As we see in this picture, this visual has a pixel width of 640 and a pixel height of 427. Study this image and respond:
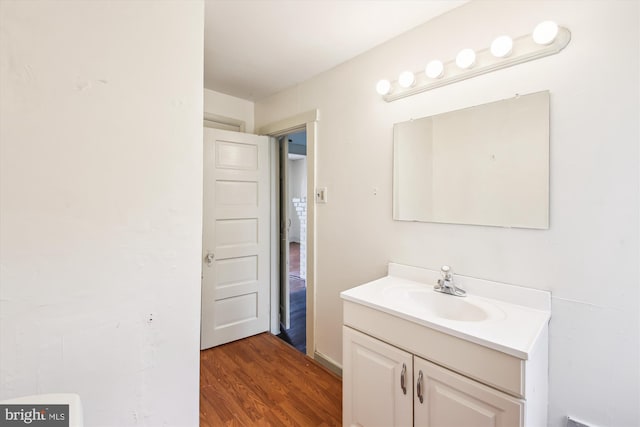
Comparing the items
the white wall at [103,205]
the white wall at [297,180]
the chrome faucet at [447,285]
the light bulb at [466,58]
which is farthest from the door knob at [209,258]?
the white wall at [297,180]

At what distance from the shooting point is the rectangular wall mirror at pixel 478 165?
1.29 metres

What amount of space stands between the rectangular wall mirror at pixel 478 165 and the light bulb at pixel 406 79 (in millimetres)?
210

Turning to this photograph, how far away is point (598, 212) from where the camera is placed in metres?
1.15

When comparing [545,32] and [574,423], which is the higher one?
[545,32]

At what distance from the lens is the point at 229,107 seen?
9.39ft

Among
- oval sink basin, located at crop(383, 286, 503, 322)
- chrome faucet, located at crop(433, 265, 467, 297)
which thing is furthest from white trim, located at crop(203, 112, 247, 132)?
chrome faucet, located at crop(433, 265, 467, 297)

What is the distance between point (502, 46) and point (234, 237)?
228cm

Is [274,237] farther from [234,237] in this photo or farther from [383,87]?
[383,87]

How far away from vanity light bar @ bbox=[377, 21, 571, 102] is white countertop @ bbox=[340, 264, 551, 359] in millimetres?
1010

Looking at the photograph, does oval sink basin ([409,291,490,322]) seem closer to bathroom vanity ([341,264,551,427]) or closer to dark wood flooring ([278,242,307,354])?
bathroom vanity ([341,264,551,427])

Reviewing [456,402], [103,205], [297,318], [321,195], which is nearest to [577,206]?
[456,402]

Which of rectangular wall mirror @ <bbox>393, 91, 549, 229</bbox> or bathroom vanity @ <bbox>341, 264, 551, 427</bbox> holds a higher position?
rectangular wall mirror @ <bbox>393, 91, 549, 229</bbox>

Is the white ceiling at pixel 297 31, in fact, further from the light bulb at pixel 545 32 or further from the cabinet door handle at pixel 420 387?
the cabinet door handle at pixel 420 387

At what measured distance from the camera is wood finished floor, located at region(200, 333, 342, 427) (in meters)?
1.73
